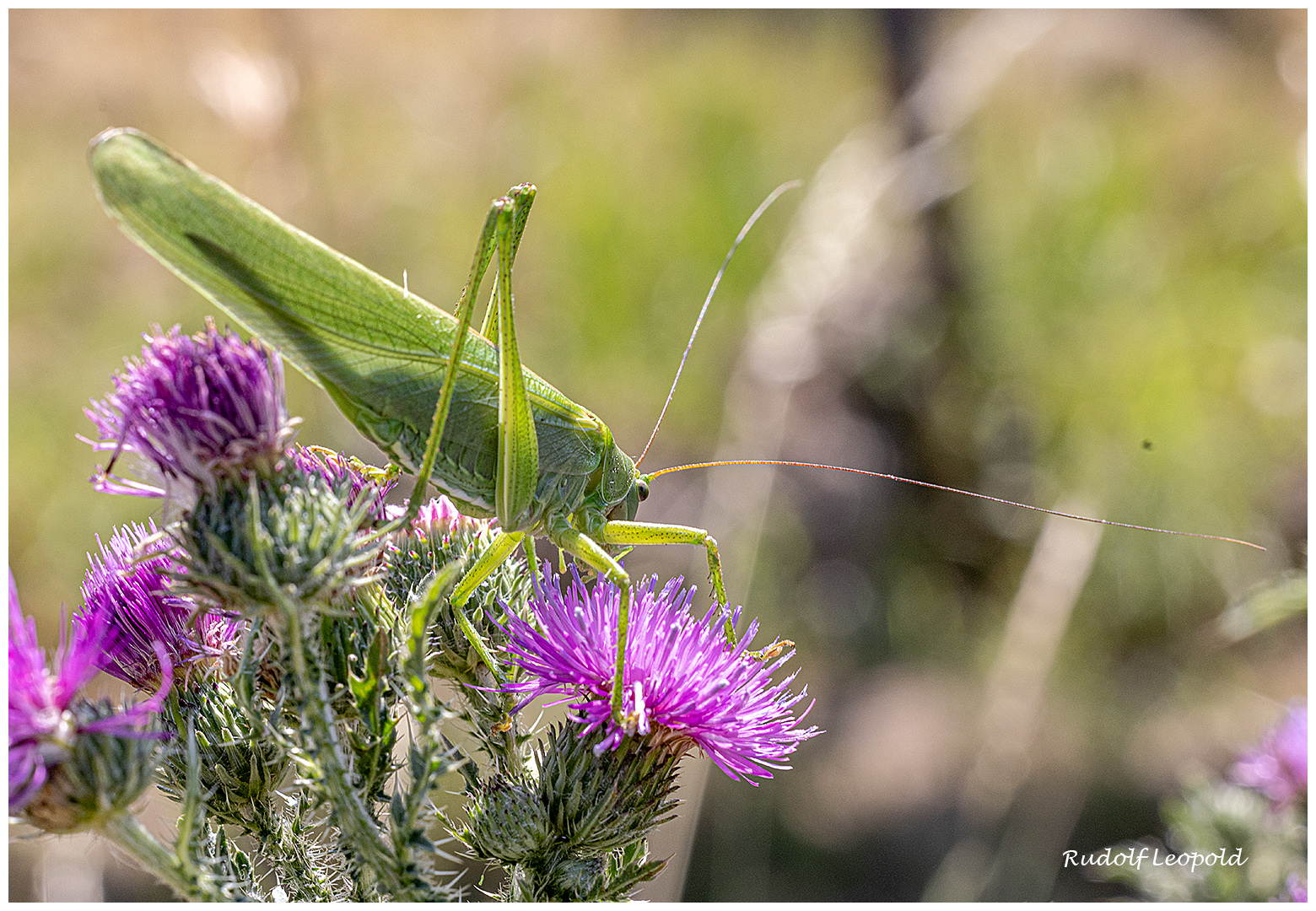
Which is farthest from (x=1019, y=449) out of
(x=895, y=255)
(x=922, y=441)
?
(x=895, y=255)

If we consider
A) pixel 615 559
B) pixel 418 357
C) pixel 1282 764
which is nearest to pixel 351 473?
pixel 418 357

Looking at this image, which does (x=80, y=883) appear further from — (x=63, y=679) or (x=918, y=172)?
(x=918, y=172)

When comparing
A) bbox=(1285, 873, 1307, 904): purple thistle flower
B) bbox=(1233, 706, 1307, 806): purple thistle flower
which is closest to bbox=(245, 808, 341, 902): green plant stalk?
bbox=(1285, 873, 1307, 904): purple thistle flower

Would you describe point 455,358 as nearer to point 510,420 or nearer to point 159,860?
point 510,420

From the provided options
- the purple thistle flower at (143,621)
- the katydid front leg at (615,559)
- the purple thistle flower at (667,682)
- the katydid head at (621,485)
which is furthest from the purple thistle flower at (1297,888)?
the purple thistle flower at (143,621)

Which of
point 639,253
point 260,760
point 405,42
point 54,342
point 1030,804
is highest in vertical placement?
point 405,42
